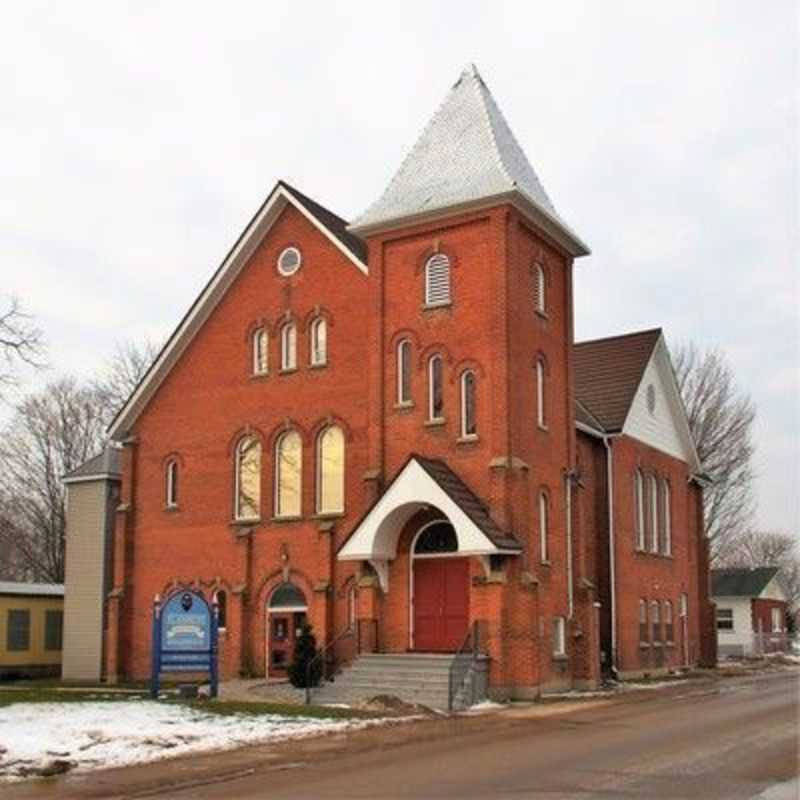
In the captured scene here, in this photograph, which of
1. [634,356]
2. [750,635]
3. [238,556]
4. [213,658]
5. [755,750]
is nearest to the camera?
[755,750]

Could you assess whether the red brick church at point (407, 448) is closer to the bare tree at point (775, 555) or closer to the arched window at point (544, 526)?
the arched window at point (544, 526)

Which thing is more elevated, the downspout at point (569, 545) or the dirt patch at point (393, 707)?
the downspout at point (569, 545)

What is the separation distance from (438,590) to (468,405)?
15.0 ft

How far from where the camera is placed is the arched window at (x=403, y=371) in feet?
102

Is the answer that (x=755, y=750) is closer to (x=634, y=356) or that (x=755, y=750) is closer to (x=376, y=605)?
(x=376, y=605)

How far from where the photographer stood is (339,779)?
14836mm

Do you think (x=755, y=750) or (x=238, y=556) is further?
(x=238, y=556)

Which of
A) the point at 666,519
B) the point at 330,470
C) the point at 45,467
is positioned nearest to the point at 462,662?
the point at 330,470

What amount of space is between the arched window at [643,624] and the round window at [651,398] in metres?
6.61

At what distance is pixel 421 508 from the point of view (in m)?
29.8

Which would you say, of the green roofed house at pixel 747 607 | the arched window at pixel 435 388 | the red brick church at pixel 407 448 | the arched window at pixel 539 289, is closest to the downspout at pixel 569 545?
the red brick church at pixel 407 448

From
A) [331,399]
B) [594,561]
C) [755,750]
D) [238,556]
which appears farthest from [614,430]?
[755,750]

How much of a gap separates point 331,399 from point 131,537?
8272 mm

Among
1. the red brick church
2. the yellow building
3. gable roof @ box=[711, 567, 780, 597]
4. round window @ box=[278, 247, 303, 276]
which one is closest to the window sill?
the red brick church
